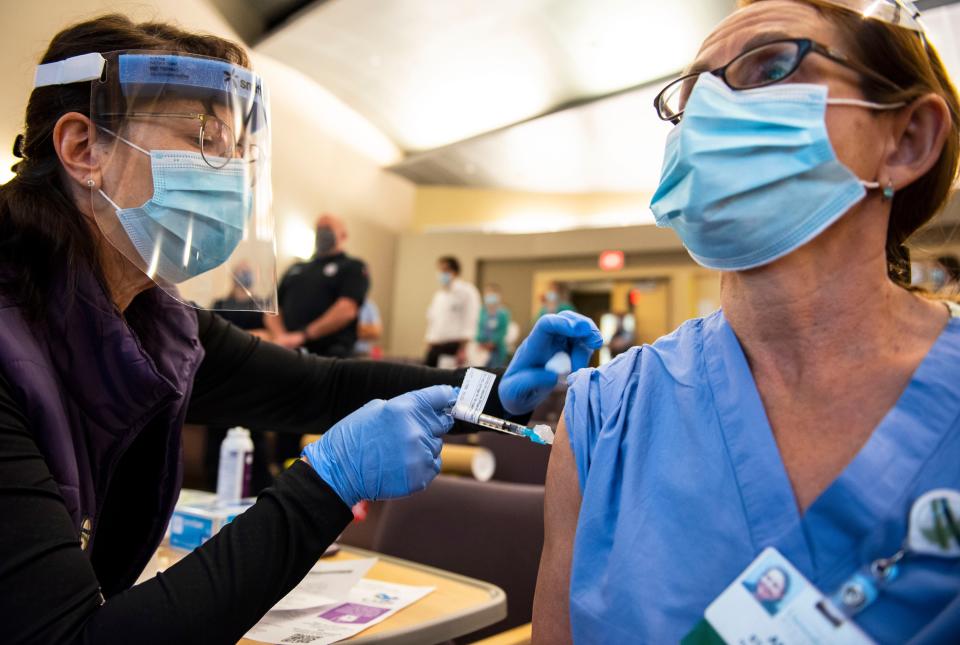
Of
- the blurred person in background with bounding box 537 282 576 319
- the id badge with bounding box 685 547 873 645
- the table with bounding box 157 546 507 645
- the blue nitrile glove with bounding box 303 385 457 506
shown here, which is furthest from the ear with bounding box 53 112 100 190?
the blurred person in background with bounding box 537 282 576 319

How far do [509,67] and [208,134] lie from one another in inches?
237

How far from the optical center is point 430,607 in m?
1.08

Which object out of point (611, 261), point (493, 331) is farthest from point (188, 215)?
point (611, 261)

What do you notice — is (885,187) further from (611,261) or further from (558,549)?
(611,261)

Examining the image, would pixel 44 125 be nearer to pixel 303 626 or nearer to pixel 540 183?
pixel 303 626

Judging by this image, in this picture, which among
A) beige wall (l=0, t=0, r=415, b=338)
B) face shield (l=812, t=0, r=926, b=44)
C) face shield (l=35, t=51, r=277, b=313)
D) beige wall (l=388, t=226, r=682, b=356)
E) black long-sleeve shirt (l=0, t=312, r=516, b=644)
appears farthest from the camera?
beige wall (l=388, t=226, r=682, b=356)

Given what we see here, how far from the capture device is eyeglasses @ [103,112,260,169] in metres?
1.12

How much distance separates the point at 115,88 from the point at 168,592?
79 cm

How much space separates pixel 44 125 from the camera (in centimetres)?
110

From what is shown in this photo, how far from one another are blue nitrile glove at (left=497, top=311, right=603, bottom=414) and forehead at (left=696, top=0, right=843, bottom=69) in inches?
18.3

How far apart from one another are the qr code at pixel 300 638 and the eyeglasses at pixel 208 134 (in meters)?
0.79

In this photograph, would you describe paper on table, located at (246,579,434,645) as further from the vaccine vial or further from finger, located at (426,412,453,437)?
the vaccine vial

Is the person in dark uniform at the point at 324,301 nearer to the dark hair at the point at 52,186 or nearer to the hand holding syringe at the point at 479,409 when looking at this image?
the dark hair at the point at 52,186

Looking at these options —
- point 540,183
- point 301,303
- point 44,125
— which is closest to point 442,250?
point 540,183
